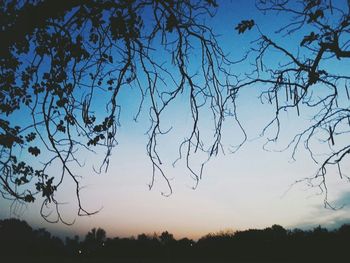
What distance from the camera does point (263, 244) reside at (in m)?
27.2

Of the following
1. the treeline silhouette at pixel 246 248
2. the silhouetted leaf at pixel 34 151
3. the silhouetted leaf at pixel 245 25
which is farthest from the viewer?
the treeline silhouette at pixel 246 248

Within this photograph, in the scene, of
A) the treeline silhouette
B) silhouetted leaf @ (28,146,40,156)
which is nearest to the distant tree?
the treeline silhouette

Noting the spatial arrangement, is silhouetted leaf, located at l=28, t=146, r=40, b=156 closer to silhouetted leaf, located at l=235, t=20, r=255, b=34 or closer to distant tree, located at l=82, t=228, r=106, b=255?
silhouetted leaf, located at l=235, t=20, r=255, b=34

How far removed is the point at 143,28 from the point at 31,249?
4538cm

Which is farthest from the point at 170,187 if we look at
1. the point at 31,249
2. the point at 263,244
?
the point at 31,249

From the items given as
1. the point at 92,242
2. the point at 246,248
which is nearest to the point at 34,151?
the point at 246,248

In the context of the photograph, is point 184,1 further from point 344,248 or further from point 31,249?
point 31,249

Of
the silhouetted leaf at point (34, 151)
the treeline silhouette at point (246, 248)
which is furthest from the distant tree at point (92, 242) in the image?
the silhouetted leaf at point (34, 151)

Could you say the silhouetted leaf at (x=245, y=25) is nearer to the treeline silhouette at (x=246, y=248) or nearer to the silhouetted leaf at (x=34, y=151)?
the silhouetted leaf at (x=34, y=151)

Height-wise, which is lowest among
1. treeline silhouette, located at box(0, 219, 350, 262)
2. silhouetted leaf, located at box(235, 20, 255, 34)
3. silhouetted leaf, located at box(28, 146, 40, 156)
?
treeline silhouette, located at box(0, 219, 350, 262)

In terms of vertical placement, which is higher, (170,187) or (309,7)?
(309,7)

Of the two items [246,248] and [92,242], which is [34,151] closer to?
[246,248]

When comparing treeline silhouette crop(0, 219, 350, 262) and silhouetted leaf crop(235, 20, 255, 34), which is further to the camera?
treeline silhouette crop(0, 219, 350, 262)

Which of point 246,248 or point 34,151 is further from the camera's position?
point 246,248
